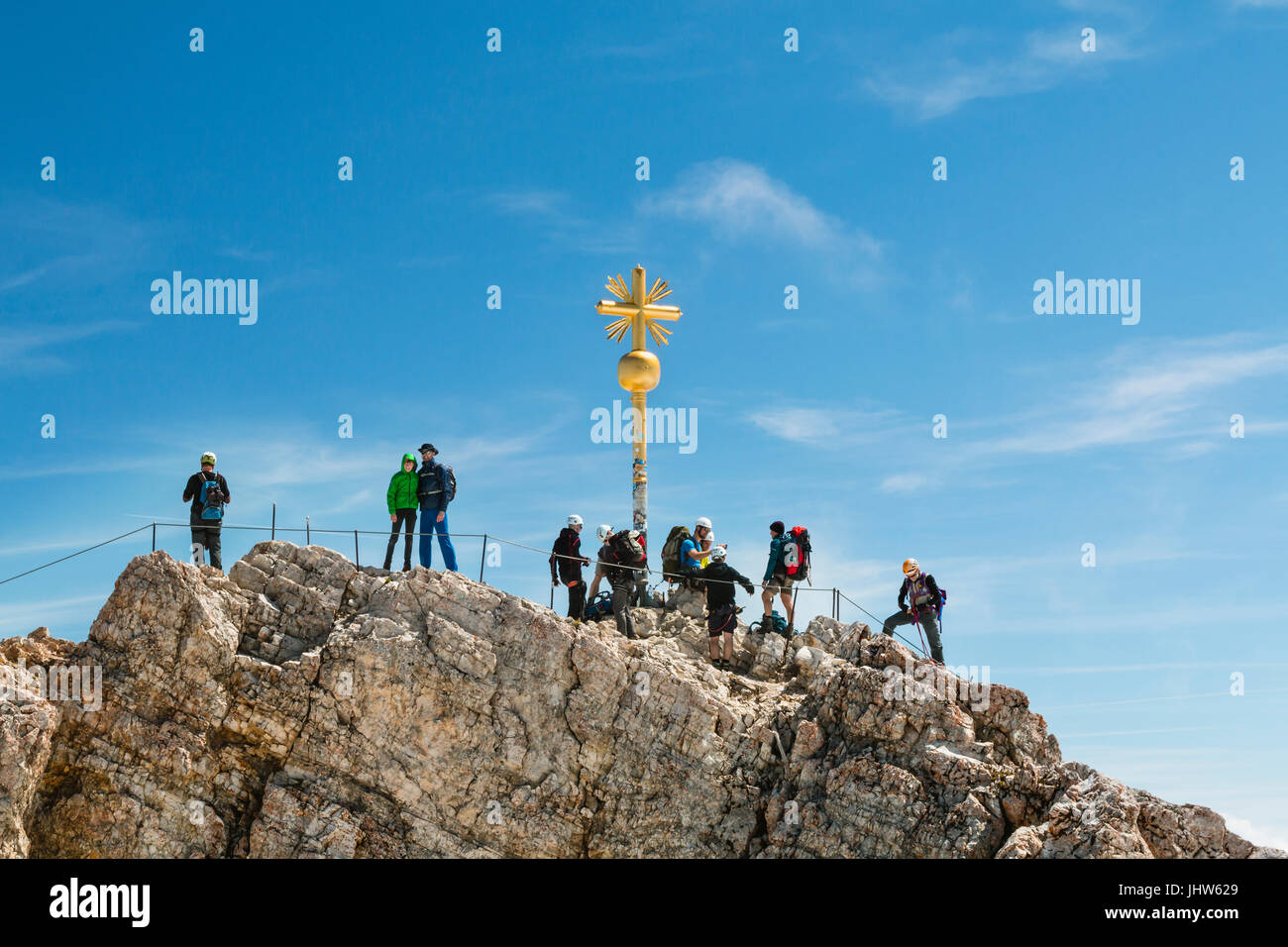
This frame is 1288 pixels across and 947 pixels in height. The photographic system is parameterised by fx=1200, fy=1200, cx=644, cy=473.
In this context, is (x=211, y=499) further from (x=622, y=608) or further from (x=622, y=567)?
(x=622, y=608)

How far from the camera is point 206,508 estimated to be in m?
23.2

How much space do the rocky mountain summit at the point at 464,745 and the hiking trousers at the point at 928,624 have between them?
1.73m

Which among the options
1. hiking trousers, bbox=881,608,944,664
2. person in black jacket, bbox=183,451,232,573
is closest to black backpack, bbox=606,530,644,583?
hiking trousers, bbox=881,608,944,664

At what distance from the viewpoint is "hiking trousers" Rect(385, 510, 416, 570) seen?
80.4 feet

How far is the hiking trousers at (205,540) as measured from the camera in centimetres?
2320

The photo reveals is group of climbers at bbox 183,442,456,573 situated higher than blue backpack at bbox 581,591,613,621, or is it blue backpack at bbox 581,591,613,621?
group of climbers at bbox 183,442,456,573

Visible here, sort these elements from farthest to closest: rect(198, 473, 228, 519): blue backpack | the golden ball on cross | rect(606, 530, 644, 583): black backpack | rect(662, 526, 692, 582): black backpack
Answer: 1. the golden ball on cross
2. rect(662, 526, 692, 582): black backpack
3. rect(606, 530, 644, 583): black backpack
4. rect(198, 473, 228, 519): blue backpack

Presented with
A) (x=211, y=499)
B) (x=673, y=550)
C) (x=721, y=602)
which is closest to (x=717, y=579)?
(x=721, y=602)

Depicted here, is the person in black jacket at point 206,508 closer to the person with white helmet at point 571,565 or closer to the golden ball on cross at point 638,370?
the person with white helmet at point 571,565

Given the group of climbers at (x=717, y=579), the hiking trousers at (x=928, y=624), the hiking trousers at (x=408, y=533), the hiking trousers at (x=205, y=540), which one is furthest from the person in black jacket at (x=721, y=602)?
the hiking trousers at (x=205, y=540)

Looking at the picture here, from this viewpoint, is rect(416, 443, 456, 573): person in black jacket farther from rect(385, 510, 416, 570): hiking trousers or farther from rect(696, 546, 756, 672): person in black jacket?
rect(696, 546, 756, 672): person in black jacket

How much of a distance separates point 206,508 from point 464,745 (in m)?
6.83
